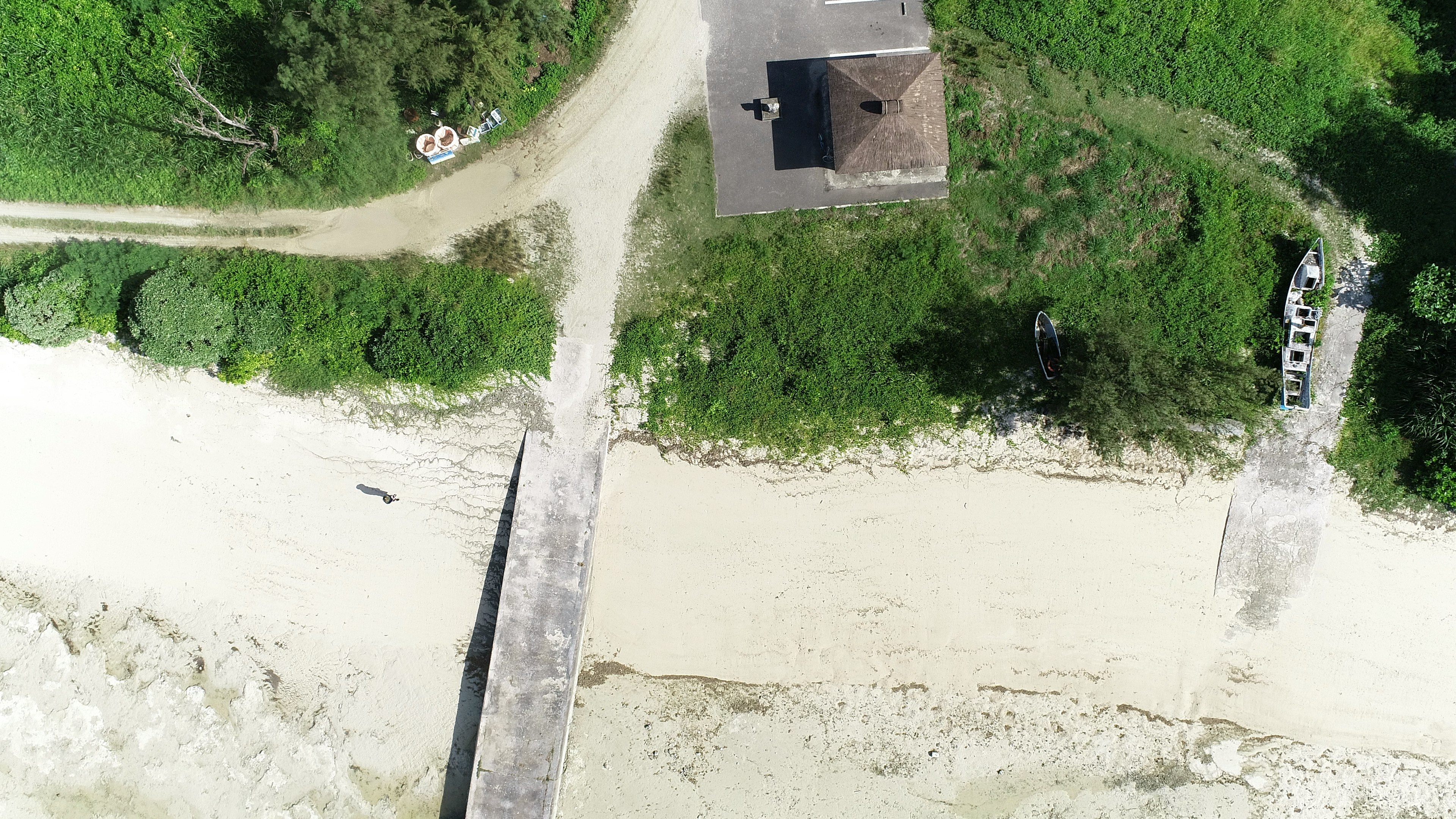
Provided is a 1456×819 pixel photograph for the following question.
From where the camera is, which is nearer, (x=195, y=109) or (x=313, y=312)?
(x=195, y=109)

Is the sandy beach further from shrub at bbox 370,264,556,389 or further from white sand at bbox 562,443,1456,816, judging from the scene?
shrub at bbox 370,264,556,389

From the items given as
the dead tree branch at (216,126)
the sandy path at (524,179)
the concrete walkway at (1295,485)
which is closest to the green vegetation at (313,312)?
the sandy path at (524,179)

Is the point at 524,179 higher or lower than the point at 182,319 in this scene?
higher

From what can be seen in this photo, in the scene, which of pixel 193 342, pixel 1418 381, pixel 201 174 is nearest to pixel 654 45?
pixel 201 174

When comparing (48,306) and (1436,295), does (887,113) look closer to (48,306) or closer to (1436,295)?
(1436,295)

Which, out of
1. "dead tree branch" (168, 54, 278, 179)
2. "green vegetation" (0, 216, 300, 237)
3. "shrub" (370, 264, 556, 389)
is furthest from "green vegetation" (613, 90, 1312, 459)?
"green vegetation" (0, 216, 300, 237)

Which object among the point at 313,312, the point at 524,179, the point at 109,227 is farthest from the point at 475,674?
the point at 109,227

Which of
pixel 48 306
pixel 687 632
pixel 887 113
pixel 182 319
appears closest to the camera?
pixel 887 113

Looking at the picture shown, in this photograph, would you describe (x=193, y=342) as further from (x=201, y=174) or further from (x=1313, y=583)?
(x=1313, y=583)
